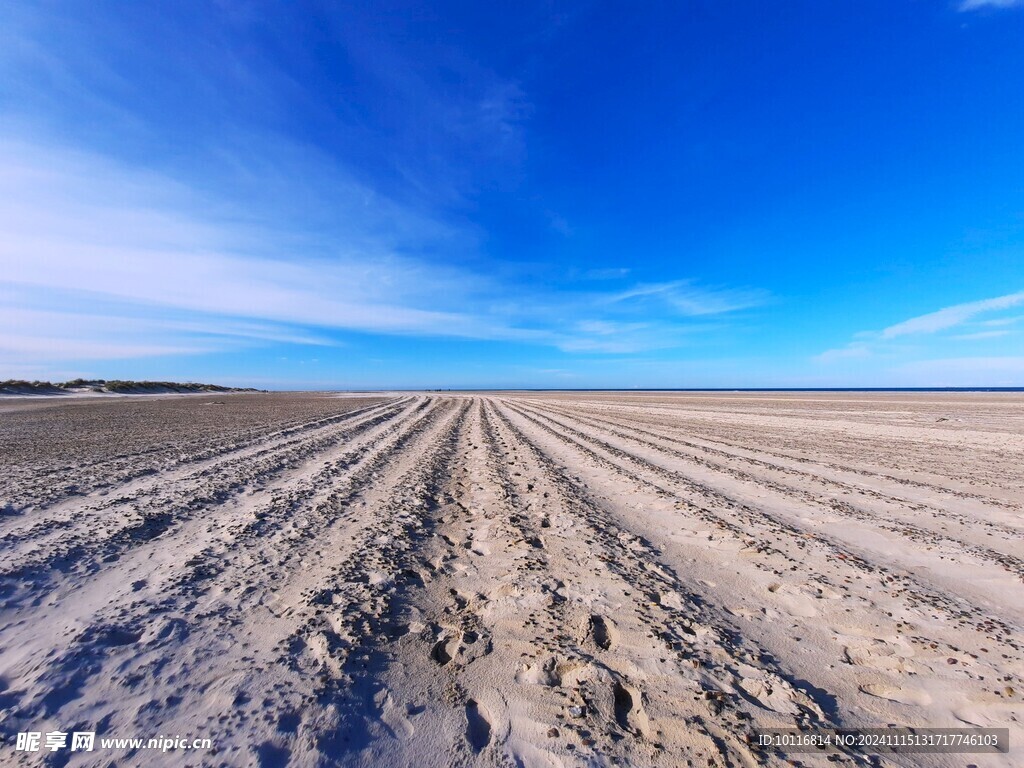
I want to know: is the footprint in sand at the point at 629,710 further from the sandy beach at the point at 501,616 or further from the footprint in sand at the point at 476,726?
the footprint in sand at the point at 476,726

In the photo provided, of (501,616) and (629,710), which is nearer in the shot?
(629,710)

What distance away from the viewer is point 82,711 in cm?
222

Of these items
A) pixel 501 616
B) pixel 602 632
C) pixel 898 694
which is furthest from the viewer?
pixel 501 616

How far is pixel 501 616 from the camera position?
3238 mm

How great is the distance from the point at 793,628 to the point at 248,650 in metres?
3.79

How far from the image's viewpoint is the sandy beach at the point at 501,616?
2186mm

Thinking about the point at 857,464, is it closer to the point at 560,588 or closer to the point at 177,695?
the point at 560,588

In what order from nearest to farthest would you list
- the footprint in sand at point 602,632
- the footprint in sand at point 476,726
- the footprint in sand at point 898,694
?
the footprint in sand at point 476,726 < the footprint in sand at point 898,694 < the footprint in sand at point 602,632

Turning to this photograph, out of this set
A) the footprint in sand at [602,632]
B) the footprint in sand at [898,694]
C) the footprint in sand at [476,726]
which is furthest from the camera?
the footprint in sand at [602,632]

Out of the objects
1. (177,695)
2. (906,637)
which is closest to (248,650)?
(177,695)

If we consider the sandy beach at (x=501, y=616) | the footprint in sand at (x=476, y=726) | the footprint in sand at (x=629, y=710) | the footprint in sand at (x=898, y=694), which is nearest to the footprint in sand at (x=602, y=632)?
the sandy beach at (x=501, y=616)

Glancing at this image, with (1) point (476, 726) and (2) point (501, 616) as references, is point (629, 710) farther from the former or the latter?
(2) point (501, 616)

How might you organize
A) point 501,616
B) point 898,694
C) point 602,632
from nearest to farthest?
point 898,694, point 602,632, point 501,616

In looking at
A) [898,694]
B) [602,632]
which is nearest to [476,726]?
[602,632]
